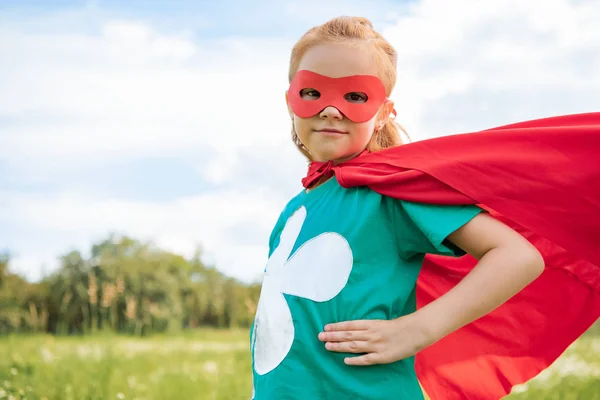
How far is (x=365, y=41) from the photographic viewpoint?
226cm

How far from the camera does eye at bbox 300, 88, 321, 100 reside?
225cm

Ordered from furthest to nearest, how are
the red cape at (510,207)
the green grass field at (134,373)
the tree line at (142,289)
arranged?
the tree line at (142,289) → the green grass field at (134,373) → the red cape at (510,207)

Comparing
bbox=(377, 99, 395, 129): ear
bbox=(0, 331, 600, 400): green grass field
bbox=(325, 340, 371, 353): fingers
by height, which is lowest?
bbox=(0, 331, 600, 400): green grass field

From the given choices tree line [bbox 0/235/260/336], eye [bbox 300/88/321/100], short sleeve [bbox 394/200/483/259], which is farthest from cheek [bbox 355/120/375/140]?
tree line [bbox 0/235/260/336]

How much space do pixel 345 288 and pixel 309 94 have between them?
2.30 ft

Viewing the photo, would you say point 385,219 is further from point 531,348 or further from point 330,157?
point 531,348

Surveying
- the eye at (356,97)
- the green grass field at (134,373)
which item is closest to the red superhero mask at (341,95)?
the eye at (356,97)

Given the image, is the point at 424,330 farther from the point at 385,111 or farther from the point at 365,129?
the point at 385,111

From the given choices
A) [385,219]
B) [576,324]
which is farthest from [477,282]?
[576,324]

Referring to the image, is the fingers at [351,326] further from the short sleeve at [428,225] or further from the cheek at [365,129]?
the cheek at [365,129]

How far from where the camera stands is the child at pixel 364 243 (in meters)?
1.90

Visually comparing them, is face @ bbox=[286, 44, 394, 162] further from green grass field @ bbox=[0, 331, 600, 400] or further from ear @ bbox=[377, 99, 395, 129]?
green grass field @ bbox=[0, 331, 600, 400]

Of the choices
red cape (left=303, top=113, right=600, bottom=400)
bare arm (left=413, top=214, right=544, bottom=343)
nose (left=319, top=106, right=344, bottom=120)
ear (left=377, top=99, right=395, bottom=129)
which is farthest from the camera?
ear (left=377, top=99, right=395, bottom=129)

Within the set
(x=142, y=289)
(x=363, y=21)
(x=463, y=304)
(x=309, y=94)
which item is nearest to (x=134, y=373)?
(x=309, y=94)
